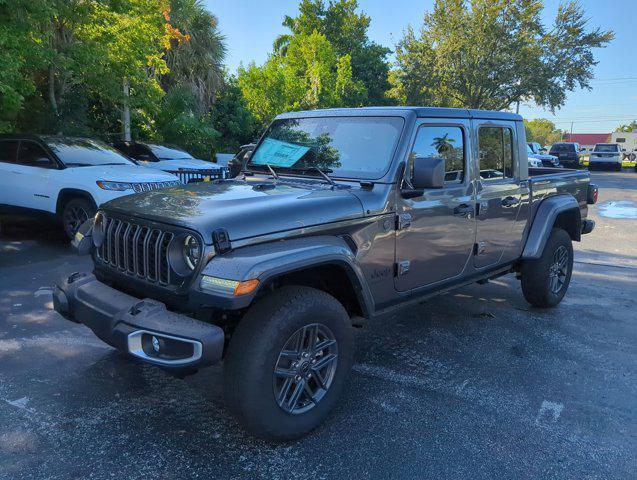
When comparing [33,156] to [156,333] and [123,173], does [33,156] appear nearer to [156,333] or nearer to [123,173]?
[123,173]

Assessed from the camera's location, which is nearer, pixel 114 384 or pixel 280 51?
pixel 114 384

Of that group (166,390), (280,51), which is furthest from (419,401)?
(280,51)

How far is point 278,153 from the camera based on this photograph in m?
4.21

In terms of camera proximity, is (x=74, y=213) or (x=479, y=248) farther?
(x=74, y=213)

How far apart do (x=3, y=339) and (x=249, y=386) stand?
8.99 feet

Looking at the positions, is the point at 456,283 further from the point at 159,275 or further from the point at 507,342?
the point at 159,275

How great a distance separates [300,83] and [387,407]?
22006 mm

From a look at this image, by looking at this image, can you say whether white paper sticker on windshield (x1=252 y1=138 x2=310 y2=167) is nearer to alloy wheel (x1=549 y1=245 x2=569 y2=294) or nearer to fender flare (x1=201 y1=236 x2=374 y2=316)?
fender flare (x1=201 y1=236 x2=374 y2=316)

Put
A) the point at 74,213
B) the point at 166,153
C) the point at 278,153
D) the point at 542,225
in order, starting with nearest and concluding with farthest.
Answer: the point at 278,153 < the point at 542,225 < the point at 74,213 < the point at 166,153

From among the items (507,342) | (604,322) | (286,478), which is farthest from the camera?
(604,322)

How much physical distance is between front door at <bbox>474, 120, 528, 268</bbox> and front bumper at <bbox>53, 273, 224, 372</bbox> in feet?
8.51

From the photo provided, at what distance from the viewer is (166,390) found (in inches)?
140

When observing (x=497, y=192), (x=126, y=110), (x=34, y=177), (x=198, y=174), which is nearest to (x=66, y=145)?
(x=34, y=177)

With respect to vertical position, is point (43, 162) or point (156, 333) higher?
point (43, 162)
